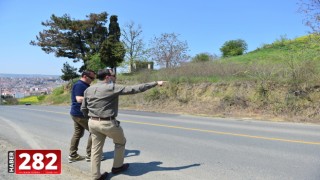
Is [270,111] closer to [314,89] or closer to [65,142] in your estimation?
[314,89]

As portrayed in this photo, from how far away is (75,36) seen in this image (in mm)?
52406

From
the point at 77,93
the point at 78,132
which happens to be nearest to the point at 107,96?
the point at 77,93

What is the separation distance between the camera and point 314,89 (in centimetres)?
1853

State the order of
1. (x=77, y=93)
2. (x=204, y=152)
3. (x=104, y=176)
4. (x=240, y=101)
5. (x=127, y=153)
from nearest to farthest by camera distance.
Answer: (x=104, y=176), (x=77, y=93), (x=204, y=152), (x=127, y=153), (x=240, y=101)

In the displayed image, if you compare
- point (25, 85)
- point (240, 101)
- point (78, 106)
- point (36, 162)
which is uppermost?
point (25, 85)

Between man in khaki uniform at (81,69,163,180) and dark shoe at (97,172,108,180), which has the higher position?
man in khaki uniform at (81,69,163,180)

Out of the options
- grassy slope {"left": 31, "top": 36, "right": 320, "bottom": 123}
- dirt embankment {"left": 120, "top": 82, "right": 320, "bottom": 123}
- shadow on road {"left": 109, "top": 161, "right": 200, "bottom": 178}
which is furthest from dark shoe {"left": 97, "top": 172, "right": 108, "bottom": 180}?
grassy slope {"left": 31, "top": 36, "right": 320, "bottom": 123}

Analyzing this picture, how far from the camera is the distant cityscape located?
88156 mm

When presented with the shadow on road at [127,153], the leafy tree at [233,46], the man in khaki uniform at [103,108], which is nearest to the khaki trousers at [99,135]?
the man in khaki uniform at [103,108]

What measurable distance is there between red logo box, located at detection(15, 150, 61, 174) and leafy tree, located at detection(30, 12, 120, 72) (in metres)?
44.0

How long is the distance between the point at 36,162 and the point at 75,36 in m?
47.6

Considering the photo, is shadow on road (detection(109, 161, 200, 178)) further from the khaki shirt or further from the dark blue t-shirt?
the dark blue t-shirt

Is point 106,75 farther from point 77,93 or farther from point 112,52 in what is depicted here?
point 112,52

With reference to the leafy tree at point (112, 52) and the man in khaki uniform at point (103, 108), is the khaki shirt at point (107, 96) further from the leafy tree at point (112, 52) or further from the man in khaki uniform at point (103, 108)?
the leafy tree at point (112, 52)
